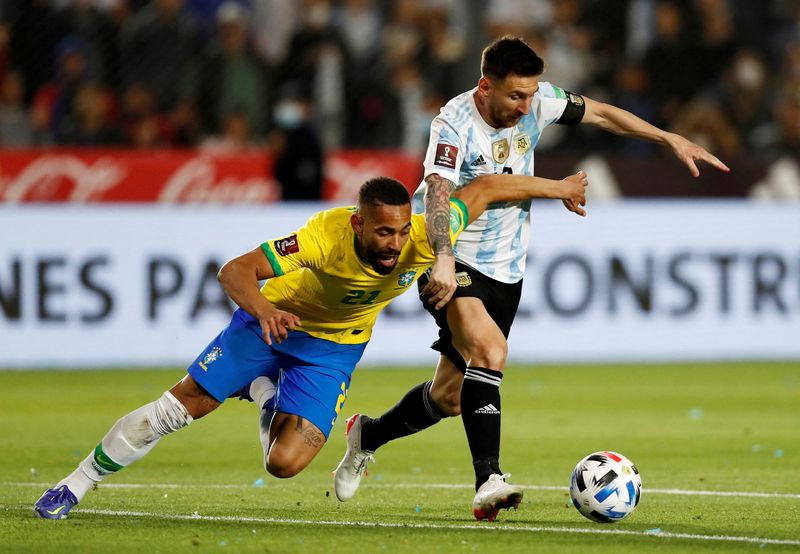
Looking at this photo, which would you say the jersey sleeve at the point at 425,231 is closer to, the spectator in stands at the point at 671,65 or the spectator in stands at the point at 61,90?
the spectator in stands at the point at 61,90

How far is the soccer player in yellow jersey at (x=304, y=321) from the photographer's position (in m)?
6.39

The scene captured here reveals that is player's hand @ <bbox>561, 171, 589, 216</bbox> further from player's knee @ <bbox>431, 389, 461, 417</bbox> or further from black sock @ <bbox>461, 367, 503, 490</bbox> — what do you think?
player's knee @ <bbox>431, 389, 461, 417</bbox>

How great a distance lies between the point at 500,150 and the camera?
7.32 metres

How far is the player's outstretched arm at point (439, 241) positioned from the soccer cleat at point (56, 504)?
5.91ft

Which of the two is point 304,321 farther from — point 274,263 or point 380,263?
point 274,263

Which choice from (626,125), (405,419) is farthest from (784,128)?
(405,419)

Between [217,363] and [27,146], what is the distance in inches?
401

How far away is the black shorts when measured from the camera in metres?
7.24

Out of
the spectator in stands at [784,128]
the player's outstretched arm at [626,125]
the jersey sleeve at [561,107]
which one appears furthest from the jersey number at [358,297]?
the spectator in stands at [784,128]

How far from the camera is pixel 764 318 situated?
50.3ft

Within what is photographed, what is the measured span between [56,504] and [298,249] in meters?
1.53

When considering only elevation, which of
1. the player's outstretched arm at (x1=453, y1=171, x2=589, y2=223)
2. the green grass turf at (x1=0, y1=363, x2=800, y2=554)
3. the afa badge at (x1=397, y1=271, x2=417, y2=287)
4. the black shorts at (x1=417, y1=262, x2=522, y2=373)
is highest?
the player's outstretched arm at (x1=453, y1=171, x2=589, y2=223)

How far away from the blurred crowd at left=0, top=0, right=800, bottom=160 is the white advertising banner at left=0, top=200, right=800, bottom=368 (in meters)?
2.11

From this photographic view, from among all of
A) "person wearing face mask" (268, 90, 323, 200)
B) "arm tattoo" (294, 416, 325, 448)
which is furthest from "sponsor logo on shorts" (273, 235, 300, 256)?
"person wearing face mask" (268, 90, 323, 200)
